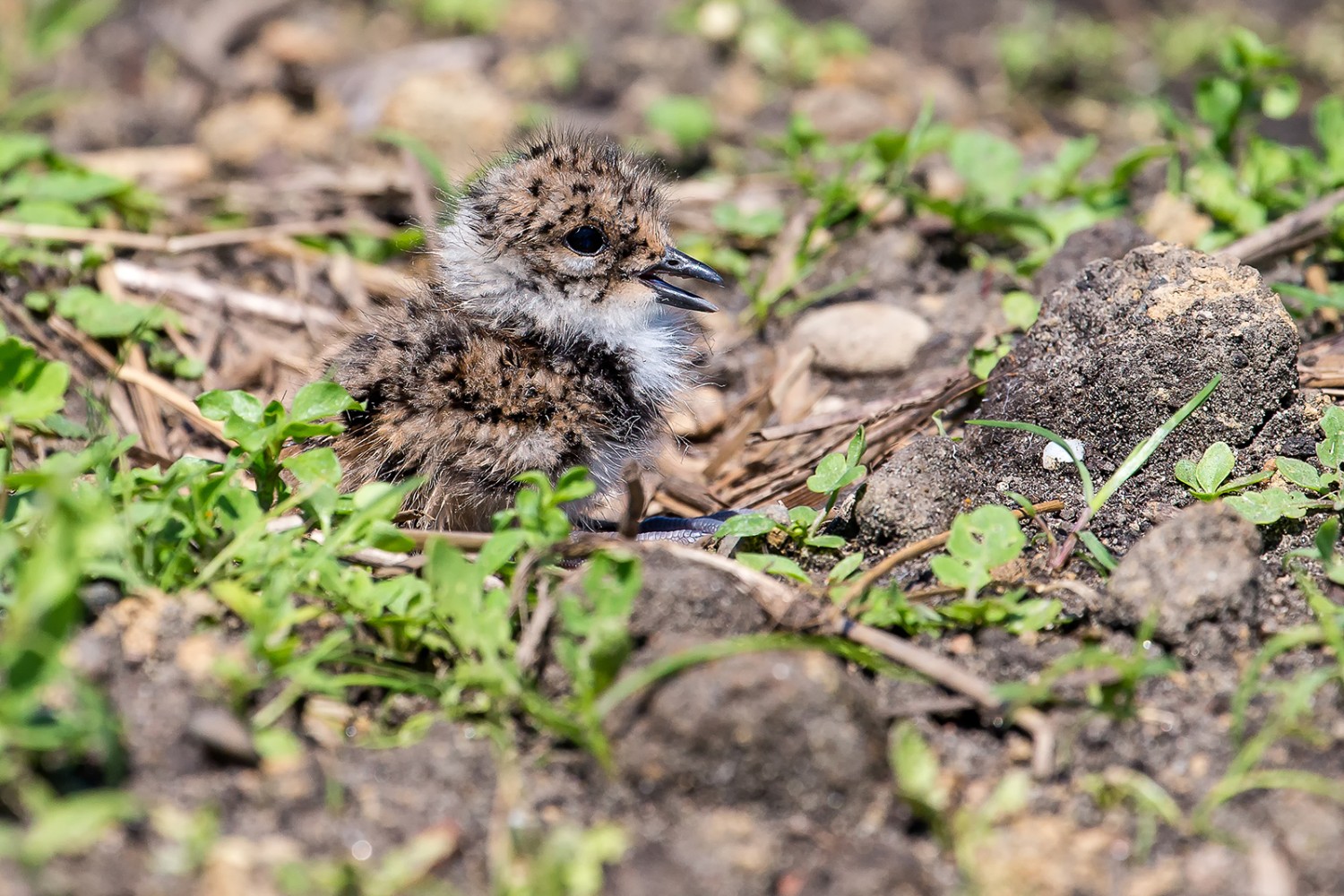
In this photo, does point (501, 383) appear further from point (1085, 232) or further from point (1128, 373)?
point (1085, 232)

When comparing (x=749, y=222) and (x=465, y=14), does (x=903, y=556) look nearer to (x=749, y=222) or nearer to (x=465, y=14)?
(x=749, y=222)

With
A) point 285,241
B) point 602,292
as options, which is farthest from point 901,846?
point 285,241

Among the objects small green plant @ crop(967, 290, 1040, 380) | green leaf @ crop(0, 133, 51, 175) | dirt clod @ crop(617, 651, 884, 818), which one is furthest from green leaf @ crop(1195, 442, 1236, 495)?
green leaf @ crop(0, 133, 51, 175)

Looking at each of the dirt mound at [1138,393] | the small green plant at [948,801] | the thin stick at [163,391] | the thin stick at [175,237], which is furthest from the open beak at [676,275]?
the thin stick at [175,237]

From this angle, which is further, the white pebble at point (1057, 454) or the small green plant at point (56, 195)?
the small green plant at point (56, 195)

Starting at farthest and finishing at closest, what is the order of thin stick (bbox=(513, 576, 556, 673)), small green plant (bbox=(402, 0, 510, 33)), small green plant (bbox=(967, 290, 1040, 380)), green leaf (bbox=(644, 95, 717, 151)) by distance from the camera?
small green plant (bbox=(402, 0, 510, 33)) < green leaf (bbox=(644, 95, 717, 151)) < small green plant (bbox=(967, 290, 1040, 380)) < thin stick (bbox=(513, 576, 556, 673))

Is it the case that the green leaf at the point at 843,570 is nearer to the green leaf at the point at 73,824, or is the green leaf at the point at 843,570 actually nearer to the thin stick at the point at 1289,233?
the green leaf at the point at 73,824

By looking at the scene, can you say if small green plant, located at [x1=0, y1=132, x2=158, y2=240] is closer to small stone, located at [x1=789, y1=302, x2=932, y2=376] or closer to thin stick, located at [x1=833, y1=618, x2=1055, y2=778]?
small stone, located at [x1=789, y1=302, x2=932, y2=376]
